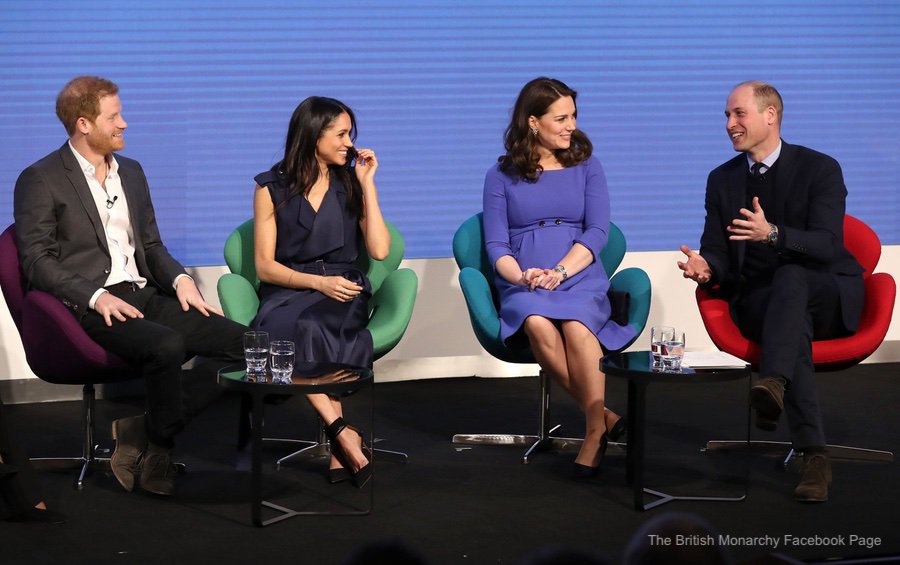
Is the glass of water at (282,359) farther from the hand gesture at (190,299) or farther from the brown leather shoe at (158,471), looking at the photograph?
the hand gesture at (190,299)

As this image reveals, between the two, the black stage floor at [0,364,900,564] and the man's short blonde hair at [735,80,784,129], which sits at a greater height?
the man's short blonde hair at [735,80,784,129]

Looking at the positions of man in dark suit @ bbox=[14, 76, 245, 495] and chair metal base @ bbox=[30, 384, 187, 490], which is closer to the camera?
man in dark suit @ bbox=[14, 76, 245, 495]

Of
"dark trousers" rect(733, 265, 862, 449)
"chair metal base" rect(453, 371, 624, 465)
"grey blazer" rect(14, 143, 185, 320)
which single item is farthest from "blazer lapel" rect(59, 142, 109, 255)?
"dark trousers" rect(733, 265, 862, 449)

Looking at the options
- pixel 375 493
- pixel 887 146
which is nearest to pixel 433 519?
pixel 375 493

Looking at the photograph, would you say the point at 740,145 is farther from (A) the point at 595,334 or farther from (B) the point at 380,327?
(B) the point at 380,327

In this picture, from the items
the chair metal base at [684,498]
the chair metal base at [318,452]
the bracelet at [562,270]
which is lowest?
the chair metal base at [684,498]

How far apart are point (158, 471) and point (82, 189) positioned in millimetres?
1004

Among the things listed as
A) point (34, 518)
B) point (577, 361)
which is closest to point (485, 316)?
point (577, 361)

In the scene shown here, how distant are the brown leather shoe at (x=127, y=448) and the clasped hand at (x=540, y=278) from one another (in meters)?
1.44

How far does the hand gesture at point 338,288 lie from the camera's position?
421 centimetres

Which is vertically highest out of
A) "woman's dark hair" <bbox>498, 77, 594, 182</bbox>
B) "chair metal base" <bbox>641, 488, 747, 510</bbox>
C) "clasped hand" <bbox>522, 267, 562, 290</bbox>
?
"woman's dark hair" <bbox>498, 77, 594, 182</bbox>

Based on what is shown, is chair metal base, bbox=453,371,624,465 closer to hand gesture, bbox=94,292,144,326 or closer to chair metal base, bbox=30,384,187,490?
chair metal base, bbox=30,384,187,490

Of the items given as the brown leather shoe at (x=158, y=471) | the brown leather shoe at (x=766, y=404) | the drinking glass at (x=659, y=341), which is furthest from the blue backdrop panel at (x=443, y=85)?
the brown leather shoe at (x=766, y=404)

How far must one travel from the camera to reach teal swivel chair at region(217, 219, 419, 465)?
430 cm
